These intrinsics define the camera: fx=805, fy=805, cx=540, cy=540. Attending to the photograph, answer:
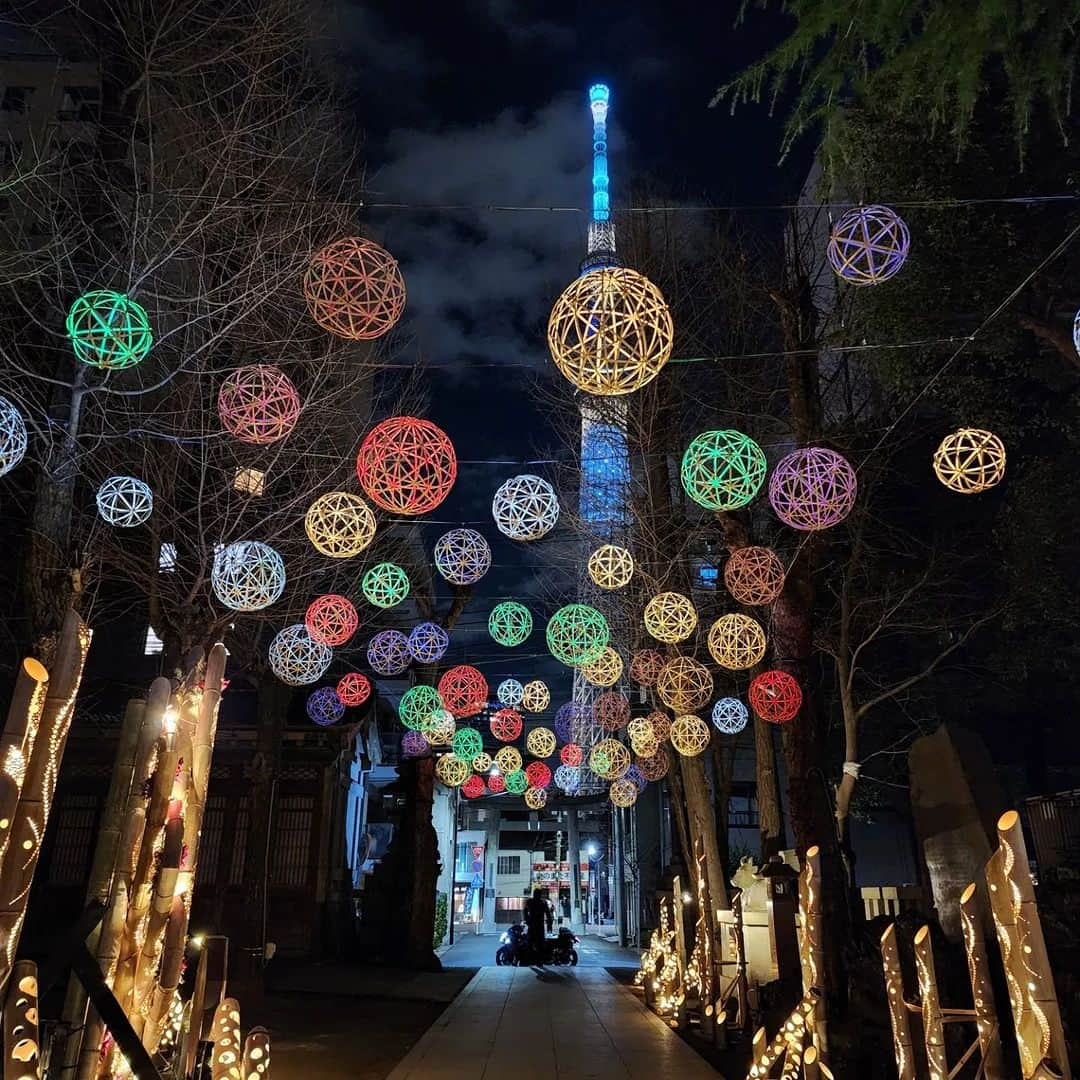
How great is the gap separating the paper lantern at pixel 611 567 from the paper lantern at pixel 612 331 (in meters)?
3.82

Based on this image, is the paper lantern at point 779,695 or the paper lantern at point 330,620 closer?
the paper lantern at point 779,695

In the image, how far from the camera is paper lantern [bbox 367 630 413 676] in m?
11.6

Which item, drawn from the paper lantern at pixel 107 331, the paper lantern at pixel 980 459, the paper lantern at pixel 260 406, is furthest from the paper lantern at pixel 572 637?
the paper lantern at pixel 107 331

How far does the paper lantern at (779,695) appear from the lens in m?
8.61

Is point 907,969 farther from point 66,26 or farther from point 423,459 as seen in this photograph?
point 66,26

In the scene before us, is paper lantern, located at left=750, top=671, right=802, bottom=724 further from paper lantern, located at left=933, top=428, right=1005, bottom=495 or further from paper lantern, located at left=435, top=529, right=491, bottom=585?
paper lantern, located at left=435, top=529, right=491, bottom=585

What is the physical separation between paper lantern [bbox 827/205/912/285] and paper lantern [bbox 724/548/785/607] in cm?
367

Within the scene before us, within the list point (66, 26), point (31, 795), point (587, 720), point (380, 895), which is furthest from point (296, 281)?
point (587, 720)

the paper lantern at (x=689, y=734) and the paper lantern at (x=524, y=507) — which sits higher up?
the paper lantern at (x=524, y=507)

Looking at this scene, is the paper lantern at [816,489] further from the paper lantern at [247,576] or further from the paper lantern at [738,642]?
the paper lantern at [247,576]

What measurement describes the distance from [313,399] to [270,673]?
572 centimetres

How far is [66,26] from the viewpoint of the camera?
8.28 metres

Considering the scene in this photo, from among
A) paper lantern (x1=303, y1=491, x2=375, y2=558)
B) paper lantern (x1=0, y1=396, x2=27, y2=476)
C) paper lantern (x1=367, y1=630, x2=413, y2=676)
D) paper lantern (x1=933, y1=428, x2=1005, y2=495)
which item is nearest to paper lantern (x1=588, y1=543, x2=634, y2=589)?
paper lantern (x1=303, y1=491, x2=375, y2=558)

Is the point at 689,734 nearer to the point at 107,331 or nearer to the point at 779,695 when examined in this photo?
the point at 779,695
